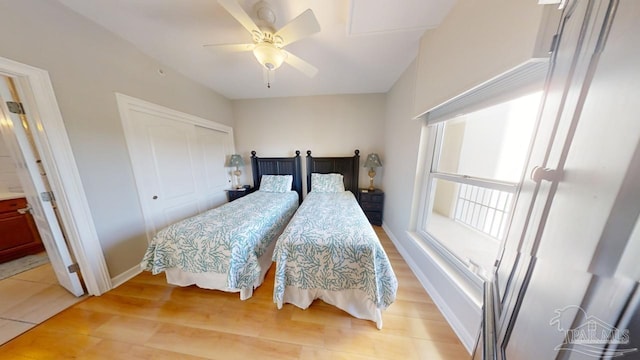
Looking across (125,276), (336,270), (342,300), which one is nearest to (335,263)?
(336,270)

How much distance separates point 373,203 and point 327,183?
87 cm

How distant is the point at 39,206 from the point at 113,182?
0.46 metres

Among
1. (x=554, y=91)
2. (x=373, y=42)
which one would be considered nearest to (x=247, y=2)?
(x=373, y=42)

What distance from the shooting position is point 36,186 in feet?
4.71

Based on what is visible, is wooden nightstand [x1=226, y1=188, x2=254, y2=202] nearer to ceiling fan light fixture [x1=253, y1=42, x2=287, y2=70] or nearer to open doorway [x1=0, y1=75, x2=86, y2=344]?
open doorway [x1=0, y1=75, x2=86, y2=344]

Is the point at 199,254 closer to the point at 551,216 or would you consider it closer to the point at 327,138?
the point at 551,216

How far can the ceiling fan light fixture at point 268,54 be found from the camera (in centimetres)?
150

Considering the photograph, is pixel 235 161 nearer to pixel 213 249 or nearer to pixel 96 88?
pixel 96 88

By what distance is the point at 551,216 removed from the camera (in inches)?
13.2

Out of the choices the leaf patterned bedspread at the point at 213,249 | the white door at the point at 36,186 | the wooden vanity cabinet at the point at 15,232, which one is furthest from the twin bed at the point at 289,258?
the wooden vanity cabinet at the point at 15,232

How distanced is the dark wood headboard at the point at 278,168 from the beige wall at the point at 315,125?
0.39 feet

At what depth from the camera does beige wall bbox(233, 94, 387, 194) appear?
3.16 m

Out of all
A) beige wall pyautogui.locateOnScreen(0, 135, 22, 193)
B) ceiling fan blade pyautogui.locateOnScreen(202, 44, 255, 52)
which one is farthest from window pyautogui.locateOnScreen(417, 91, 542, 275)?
beige wall pyautogui.locateOnScreen(0, 135, 22, 193)

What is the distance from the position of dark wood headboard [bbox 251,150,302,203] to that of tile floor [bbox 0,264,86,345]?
7.85 feet
